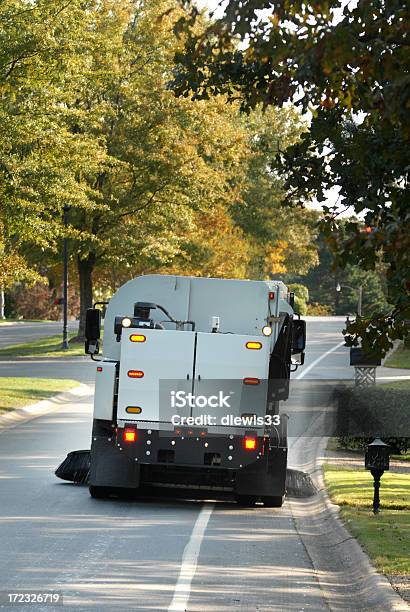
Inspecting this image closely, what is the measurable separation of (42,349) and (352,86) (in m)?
46.3

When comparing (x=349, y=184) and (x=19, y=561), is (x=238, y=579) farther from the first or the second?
(x=349, y=184)

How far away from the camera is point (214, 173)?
5306 centimetres

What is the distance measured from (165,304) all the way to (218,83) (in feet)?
18.4

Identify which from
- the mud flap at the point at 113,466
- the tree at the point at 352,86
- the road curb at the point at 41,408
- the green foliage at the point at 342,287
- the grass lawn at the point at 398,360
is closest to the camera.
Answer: the tree at the point at 352,86

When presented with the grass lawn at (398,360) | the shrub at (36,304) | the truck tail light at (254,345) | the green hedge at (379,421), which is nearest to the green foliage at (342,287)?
the shrub at (36,304)

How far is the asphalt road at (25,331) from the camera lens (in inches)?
2445

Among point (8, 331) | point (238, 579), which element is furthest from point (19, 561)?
point (8, 331)

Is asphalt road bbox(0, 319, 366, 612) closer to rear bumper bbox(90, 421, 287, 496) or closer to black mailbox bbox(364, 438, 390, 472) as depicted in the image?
rear bumper bbox(90, 421, 287, 496)

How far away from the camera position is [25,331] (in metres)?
69.5

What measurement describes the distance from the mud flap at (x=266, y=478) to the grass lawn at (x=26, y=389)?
13983 mm

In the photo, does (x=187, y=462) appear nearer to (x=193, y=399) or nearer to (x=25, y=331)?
(x=193, y=399)

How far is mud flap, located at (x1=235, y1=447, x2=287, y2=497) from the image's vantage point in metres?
15.7

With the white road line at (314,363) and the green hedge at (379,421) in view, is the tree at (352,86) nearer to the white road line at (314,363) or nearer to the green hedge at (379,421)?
the green hedge at (379,421)

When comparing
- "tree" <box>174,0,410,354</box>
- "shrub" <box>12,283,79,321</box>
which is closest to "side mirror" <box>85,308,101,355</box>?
"tree" <box>174,0,410,354</box>
